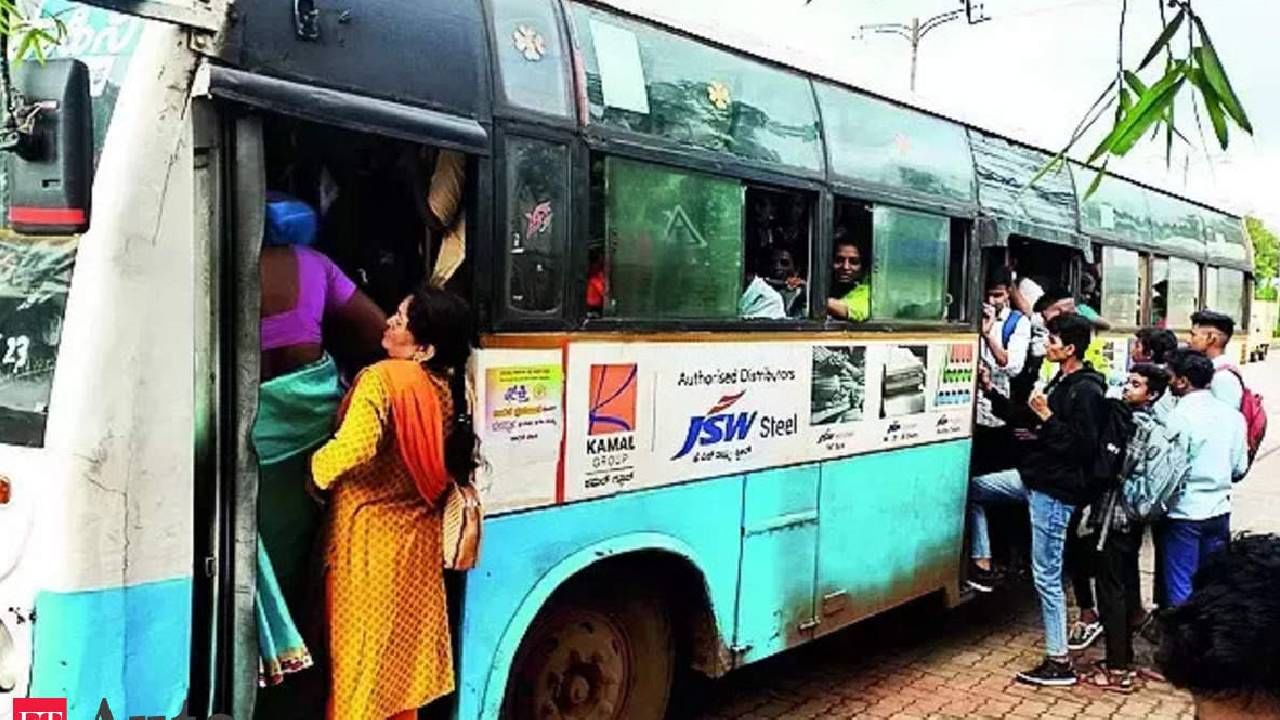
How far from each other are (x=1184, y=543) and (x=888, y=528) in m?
1.66

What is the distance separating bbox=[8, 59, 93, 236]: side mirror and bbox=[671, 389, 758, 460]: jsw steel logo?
8.03 feet

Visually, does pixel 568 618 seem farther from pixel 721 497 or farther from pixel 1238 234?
pixel 1238 234

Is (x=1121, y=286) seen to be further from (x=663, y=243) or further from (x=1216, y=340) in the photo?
(x=663, y=243)

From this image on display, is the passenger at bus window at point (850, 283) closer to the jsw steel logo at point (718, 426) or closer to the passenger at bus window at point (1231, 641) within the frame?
the jsw steel logo at point (718, 426)

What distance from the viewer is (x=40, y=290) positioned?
293cm

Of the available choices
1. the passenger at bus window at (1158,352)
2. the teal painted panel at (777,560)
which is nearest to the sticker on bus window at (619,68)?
the teal painted panel at (777,560)

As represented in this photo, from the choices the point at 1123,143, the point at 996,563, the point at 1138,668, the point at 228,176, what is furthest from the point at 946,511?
the point at 1123,143

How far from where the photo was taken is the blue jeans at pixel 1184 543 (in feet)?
20.5

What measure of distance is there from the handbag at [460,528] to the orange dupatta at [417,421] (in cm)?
5

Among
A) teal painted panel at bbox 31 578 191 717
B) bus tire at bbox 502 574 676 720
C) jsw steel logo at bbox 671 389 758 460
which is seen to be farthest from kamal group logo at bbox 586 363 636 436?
teal painted panel at bbox 31 578 191 717

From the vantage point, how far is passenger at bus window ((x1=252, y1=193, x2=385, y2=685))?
11.1 ft

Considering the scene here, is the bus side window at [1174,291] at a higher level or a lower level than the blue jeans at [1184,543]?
higher

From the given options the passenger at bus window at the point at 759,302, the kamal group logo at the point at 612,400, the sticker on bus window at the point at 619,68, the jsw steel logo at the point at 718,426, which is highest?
the sticker on bus window at the point at 619,68

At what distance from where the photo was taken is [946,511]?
6.48 metres
